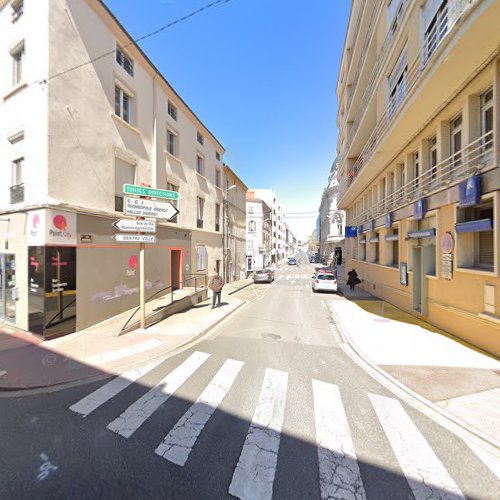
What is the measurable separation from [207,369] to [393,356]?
15.0 ft

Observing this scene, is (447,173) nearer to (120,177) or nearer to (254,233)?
(120,177)

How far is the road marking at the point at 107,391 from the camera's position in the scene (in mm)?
3891

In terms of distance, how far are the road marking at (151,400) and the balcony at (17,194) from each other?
7263 mm

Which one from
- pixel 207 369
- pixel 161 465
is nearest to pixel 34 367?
pixel 207 369

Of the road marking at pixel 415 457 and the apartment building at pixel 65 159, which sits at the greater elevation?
the apartment building at pixel 65 159

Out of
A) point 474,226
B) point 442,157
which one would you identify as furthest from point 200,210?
point 474,226

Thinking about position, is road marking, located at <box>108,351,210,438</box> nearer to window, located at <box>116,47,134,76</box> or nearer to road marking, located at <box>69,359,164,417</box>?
road marking, located at <box>69,359,164,417</box>

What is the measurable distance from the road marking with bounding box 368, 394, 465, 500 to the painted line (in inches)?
211

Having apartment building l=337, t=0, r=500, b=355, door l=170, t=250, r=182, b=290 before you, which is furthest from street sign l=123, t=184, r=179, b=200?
apartment building l=337, t=0, r=500, b=355

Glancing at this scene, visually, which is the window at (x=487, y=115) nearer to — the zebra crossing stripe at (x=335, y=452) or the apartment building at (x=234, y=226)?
the zebra crossing stripe at (x=335, y=452)

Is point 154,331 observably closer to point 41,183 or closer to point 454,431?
point 41,183

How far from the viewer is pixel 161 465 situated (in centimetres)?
276

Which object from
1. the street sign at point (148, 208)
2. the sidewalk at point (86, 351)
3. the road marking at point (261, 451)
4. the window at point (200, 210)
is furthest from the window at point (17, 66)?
the road marking at point (261, 451)

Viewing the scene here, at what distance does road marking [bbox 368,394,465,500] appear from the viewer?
249 cm
